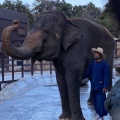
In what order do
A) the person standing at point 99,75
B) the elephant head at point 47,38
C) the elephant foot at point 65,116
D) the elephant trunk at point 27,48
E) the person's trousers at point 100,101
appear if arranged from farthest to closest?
the elephant foot at point 65,116
the person's trousers at point 100,101
the person standing at point 99,75
the elephant head at point 47,38
the elephant trunk at point 27,48

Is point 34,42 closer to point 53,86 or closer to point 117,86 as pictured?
point 117,86

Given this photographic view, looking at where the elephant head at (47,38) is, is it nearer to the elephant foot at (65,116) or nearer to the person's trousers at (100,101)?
the person's trousers at (100,101)

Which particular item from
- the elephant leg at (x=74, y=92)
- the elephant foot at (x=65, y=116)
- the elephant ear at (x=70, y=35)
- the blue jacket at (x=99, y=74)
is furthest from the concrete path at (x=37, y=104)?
the elephant ear at (x=70, y=35)

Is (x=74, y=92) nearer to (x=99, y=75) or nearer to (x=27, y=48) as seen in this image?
(x=99, y=75)

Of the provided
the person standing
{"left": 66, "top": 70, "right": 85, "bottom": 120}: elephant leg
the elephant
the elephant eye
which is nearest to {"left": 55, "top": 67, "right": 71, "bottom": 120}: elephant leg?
the elephant

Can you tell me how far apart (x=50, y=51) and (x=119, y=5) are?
5.16 metres

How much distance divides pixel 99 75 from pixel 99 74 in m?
0.02

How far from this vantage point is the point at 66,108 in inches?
279

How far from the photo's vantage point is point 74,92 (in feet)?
22.0

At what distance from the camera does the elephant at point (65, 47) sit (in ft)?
20.8

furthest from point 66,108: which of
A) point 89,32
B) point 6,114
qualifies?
point 6,114

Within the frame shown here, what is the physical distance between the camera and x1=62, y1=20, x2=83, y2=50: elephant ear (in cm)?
661

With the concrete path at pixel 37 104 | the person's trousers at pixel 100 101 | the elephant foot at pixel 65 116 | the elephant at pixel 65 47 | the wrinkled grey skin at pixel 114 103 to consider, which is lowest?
the concrete path at pixel 37 104

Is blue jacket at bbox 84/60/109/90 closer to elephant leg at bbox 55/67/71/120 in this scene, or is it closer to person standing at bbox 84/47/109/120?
person standing at bbox 84/47/109/120
